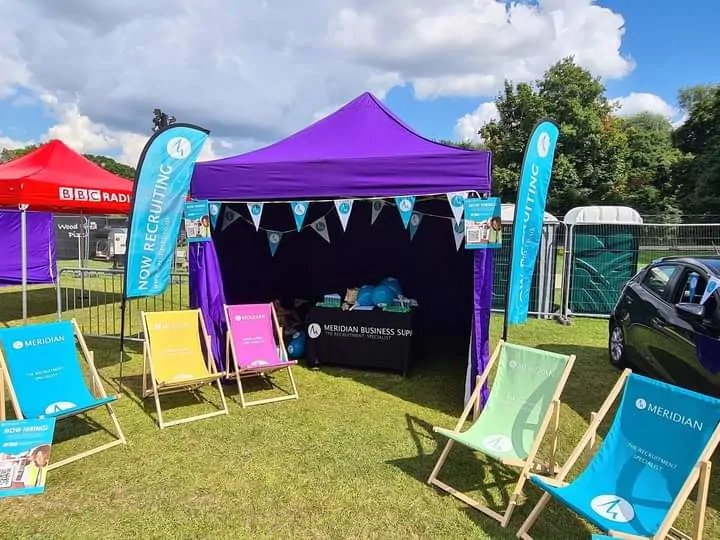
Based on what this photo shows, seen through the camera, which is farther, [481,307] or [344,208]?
[344,208]

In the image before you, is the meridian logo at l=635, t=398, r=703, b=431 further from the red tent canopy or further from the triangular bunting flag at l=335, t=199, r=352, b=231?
the red tent canopy

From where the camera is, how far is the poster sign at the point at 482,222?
4.09 meters

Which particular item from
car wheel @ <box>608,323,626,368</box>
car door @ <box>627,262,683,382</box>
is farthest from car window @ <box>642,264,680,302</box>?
car wheel @ <box>608,323,626,368</box>

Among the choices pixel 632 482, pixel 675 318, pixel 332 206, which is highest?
pixel 332 206

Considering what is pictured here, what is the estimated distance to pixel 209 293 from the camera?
509 cm

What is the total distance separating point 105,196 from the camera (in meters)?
7.71

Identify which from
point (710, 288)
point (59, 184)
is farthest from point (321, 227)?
point (710, 288)

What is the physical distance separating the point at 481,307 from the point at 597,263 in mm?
5533

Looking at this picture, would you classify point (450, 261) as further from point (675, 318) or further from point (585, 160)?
point (585, 160)

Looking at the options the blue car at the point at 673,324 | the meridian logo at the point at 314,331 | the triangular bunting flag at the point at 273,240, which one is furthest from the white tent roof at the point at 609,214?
the meridian logo at the point at 314,331

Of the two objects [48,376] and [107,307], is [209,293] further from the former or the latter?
[107,307]

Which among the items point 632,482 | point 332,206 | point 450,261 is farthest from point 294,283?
point 632,482

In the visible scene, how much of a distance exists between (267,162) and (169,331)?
183cm

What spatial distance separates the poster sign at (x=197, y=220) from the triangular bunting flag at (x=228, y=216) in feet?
5.36
